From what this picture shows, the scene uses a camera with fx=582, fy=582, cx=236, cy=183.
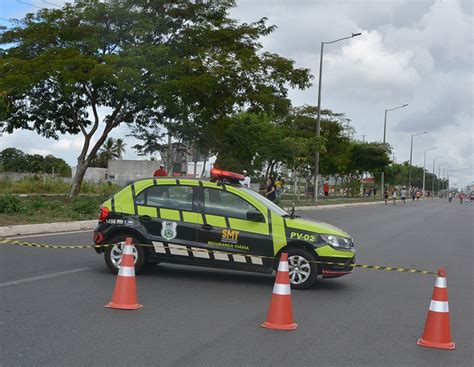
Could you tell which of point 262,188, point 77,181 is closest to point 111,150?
point 262,188

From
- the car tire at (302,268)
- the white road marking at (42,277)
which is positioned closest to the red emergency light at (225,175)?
the car tire at (302,268)

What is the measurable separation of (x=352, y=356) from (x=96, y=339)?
2.40 metres

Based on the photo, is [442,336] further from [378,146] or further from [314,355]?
[378,146]

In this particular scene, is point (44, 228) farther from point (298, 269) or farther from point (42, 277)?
point (298, 269)

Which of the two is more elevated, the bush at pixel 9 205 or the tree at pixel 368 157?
the tree at pixel 368 157

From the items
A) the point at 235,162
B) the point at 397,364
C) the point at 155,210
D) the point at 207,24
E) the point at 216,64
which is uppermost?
the point at 207,24

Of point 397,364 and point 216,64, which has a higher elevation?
point 216,64

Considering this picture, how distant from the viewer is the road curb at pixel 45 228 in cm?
1319

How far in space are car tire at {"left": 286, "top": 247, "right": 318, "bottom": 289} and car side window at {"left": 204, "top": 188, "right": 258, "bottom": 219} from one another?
34.6 inches

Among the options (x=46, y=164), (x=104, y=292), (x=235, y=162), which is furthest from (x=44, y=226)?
(x=46, y=164)

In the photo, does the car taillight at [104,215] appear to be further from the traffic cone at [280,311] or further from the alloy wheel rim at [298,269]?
the traffic cone at [280,311]

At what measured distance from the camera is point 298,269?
27.6ft

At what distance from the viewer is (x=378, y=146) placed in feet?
206

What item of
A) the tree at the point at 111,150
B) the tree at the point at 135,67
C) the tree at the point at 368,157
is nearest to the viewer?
A: the tree at the point at 135,67
